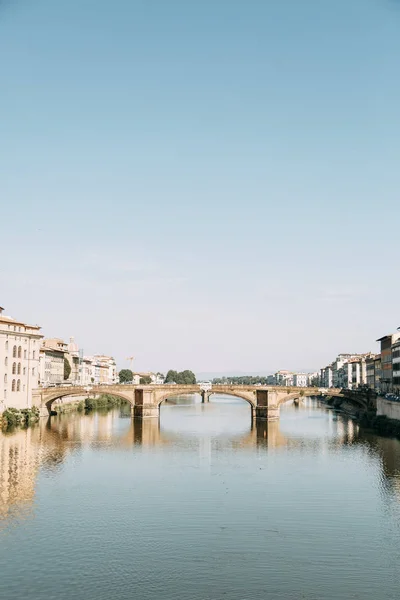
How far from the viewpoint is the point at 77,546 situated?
108ft

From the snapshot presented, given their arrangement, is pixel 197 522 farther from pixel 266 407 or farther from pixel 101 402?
pixel 101 402

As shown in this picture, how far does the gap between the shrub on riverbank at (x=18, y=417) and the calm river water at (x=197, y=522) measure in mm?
13073

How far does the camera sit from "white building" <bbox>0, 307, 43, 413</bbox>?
3401 inches

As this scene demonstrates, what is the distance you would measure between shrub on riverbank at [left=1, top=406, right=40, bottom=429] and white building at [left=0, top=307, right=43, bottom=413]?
1.14m

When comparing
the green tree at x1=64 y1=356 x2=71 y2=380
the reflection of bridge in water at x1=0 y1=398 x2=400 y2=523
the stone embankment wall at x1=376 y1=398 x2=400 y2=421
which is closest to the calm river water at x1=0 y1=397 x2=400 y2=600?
the reflection of bridge in water at x1=0 y1=398 x2=400 y2=523

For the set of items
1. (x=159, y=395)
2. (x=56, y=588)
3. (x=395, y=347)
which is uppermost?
(x=395, y=347)

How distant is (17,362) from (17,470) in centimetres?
4039

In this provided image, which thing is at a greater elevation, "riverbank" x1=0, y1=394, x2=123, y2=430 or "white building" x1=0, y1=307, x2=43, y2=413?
"white building" x1=0, y1=307, x2=43, y2=413

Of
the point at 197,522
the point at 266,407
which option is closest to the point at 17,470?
the point at 197,522

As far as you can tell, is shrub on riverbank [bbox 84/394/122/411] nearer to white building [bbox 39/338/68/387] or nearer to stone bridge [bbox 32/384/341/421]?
white building [bbox 39/338/68/387]

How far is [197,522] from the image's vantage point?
123 ft

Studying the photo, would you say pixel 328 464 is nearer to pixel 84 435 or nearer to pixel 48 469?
pixel 48 469

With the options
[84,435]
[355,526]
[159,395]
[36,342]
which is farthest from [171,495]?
[159,395]

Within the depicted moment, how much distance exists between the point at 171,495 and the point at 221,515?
240 inches
